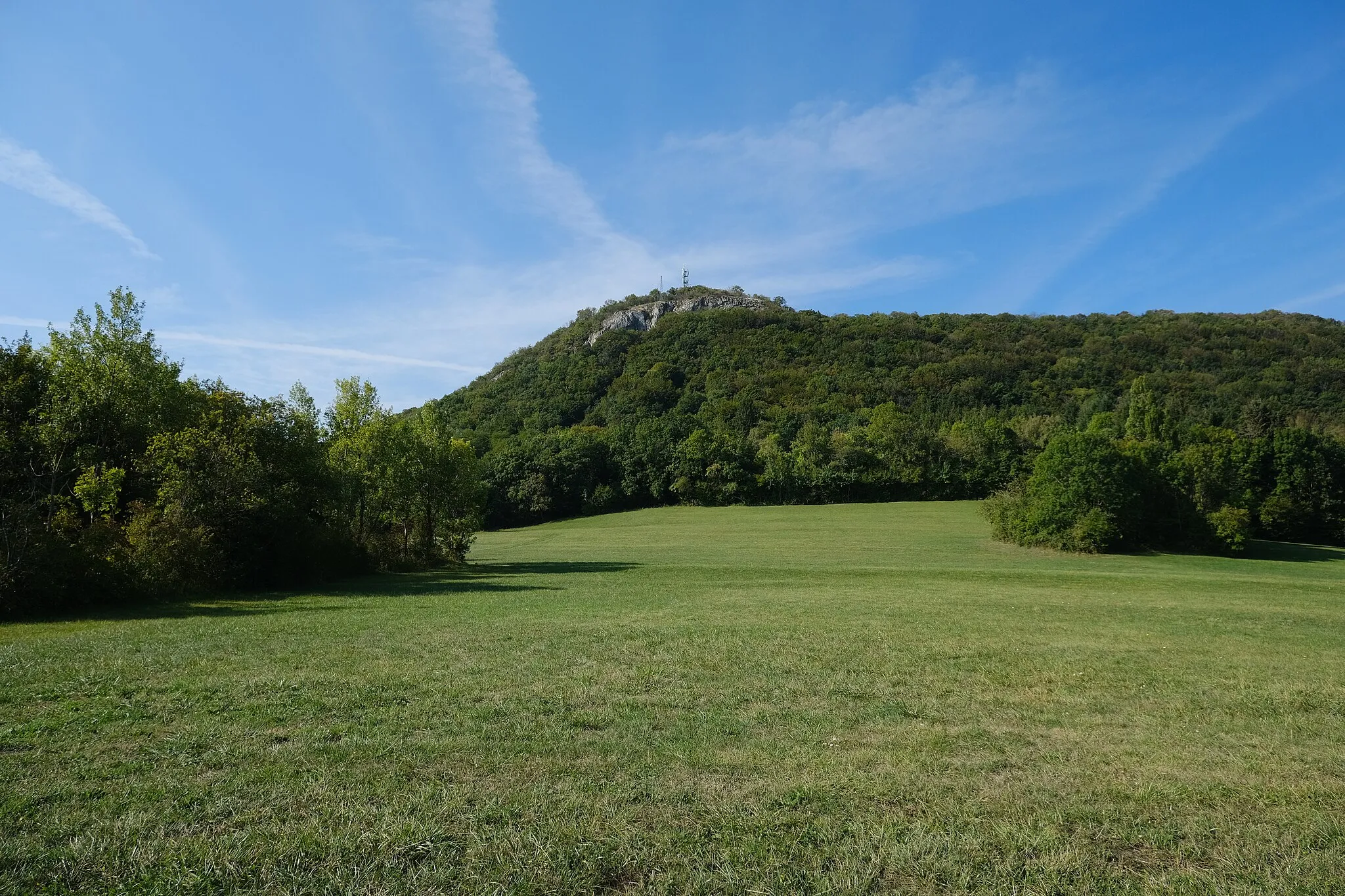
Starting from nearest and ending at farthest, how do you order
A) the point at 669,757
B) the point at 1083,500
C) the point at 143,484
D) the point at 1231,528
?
the point at 669,757 < the point at 143,484 < the point at 1083,500 < the point at 1231,528

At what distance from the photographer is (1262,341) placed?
109m

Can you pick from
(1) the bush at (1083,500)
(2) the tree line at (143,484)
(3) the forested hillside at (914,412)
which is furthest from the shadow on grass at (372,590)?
(3) the forested hillside at (914,412)

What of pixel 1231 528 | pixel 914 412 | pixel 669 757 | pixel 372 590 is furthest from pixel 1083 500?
pixel 914 412

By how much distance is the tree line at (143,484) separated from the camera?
68.7 feet

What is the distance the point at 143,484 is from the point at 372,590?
369 inches

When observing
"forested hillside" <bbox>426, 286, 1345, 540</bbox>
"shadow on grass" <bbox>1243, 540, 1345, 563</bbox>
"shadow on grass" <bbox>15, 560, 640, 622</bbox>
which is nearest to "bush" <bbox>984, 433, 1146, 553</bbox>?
"forested hillside" <bbox>426, 286, 1345, 540</bbox>

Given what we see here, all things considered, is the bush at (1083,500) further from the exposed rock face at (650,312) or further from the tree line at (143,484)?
the exposed rock face at (650,312)

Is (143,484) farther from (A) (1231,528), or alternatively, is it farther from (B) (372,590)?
(A) (1231,528)

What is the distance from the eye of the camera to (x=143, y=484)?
2758 cm

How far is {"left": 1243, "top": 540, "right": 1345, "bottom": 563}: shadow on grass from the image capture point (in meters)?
51.5

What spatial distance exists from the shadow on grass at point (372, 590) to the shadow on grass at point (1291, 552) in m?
46.3

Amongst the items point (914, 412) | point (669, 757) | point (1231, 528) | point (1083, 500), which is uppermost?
point (914, 412)

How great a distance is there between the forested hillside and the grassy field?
177 ft

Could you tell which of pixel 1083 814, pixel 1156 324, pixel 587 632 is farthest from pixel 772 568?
pixel 1156 324
